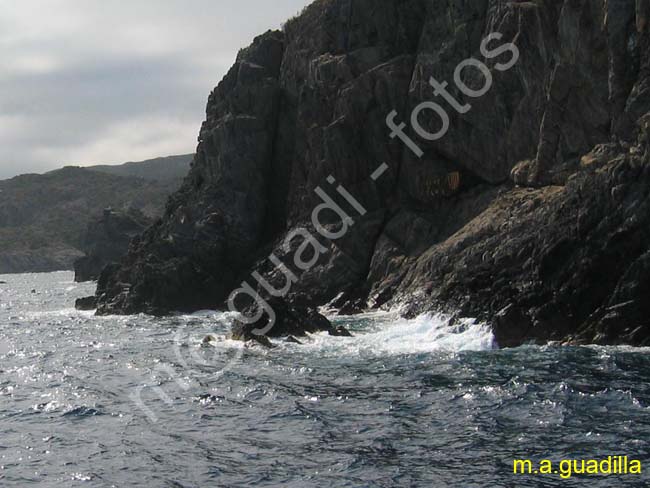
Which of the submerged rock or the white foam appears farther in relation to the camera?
the submerged rock

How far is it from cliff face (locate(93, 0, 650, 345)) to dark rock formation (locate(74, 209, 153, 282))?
234 feet

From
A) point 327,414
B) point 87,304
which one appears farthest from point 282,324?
point 87,304

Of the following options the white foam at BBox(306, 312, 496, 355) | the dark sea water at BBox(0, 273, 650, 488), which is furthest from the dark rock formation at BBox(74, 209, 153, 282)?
the white foam at BBox(306, 312, 496, 355)

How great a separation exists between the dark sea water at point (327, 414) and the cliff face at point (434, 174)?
15.9 feet

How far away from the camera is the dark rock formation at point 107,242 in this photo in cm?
15012

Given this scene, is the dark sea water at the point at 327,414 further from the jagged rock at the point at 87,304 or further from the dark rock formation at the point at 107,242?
the dark rock formation at the point at 107,242

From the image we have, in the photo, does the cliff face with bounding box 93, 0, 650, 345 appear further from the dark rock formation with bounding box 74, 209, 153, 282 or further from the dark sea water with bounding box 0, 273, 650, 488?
the dark rock formation with bounding box 74, 209, 153, 282

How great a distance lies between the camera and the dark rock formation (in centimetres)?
15012

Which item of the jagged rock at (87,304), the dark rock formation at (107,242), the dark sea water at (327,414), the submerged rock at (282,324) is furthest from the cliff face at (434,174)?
the dark rock formation at (107,242)

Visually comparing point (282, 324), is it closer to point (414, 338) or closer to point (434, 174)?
point (414, 338)

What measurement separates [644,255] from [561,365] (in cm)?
835

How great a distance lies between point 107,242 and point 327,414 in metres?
133

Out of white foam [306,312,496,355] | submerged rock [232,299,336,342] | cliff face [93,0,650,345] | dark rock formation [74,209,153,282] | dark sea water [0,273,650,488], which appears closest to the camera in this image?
dark sea water [0,273,650,488]

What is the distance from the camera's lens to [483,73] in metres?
56.4
